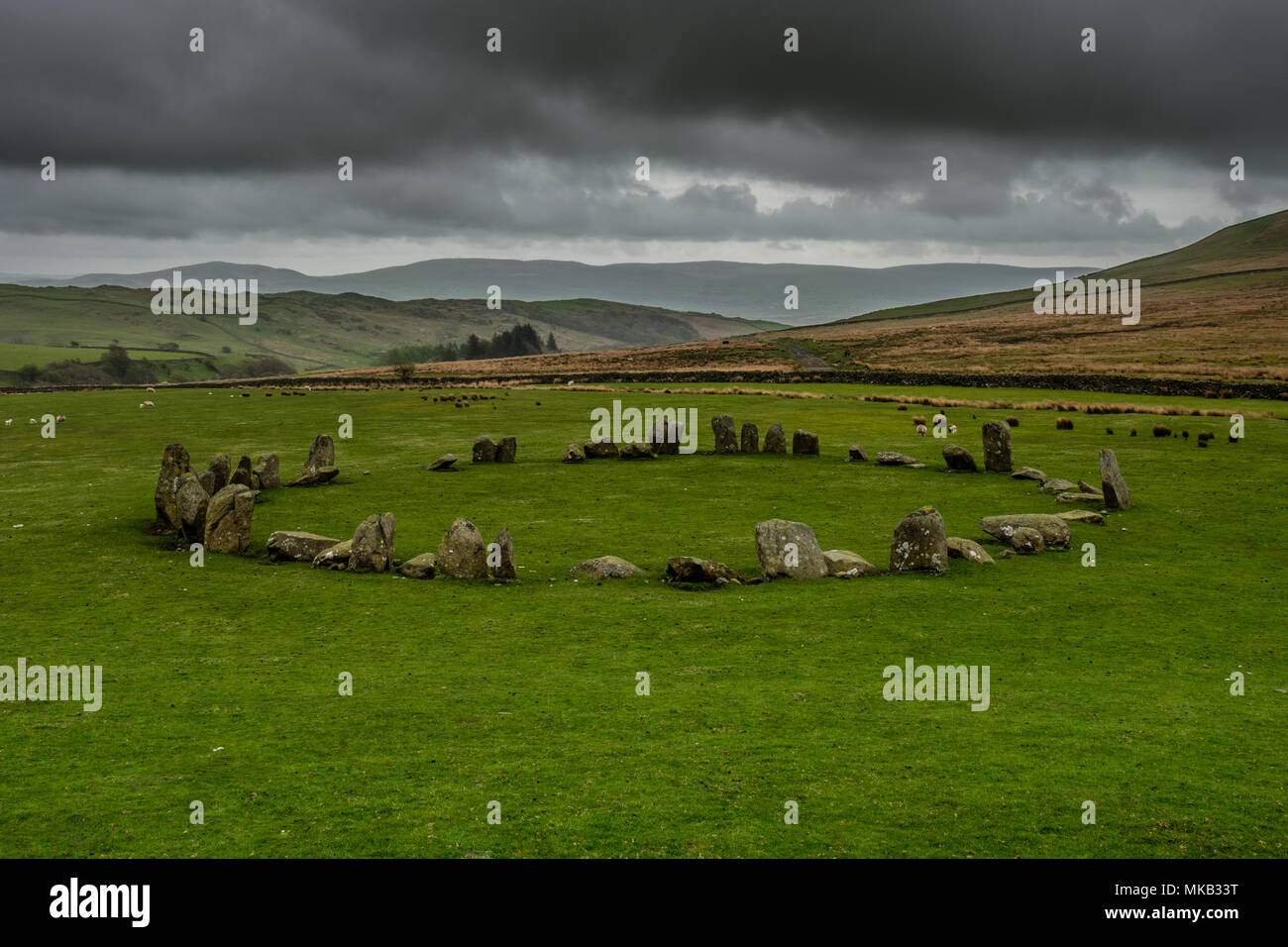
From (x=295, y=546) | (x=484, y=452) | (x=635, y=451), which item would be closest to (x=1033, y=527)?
(x=295, y=546)

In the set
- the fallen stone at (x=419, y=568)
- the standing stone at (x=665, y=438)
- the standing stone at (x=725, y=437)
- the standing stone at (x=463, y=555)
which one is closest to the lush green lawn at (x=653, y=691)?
the fallen stone at (x=419, y=568)

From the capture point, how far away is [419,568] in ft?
77.7

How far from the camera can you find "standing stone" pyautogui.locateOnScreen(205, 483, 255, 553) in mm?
26203

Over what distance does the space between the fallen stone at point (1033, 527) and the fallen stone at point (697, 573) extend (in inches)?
327

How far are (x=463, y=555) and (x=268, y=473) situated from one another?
16.8 meters

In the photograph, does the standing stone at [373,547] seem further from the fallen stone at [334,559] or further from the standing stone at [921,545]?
the standing stone at [921,545]

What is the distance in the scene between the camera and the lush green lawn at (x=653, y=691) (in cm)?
1033

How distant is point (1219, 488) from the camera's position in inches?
1282

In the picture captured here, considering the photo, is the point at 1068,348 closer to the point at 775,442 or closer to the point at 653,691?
the point at 775,442

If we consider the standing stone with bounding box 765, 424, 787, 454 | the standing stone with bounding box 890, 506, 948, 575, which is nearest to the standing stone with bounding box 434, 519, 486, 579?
the standing stone with bounding box 890, 506, 948, 575
